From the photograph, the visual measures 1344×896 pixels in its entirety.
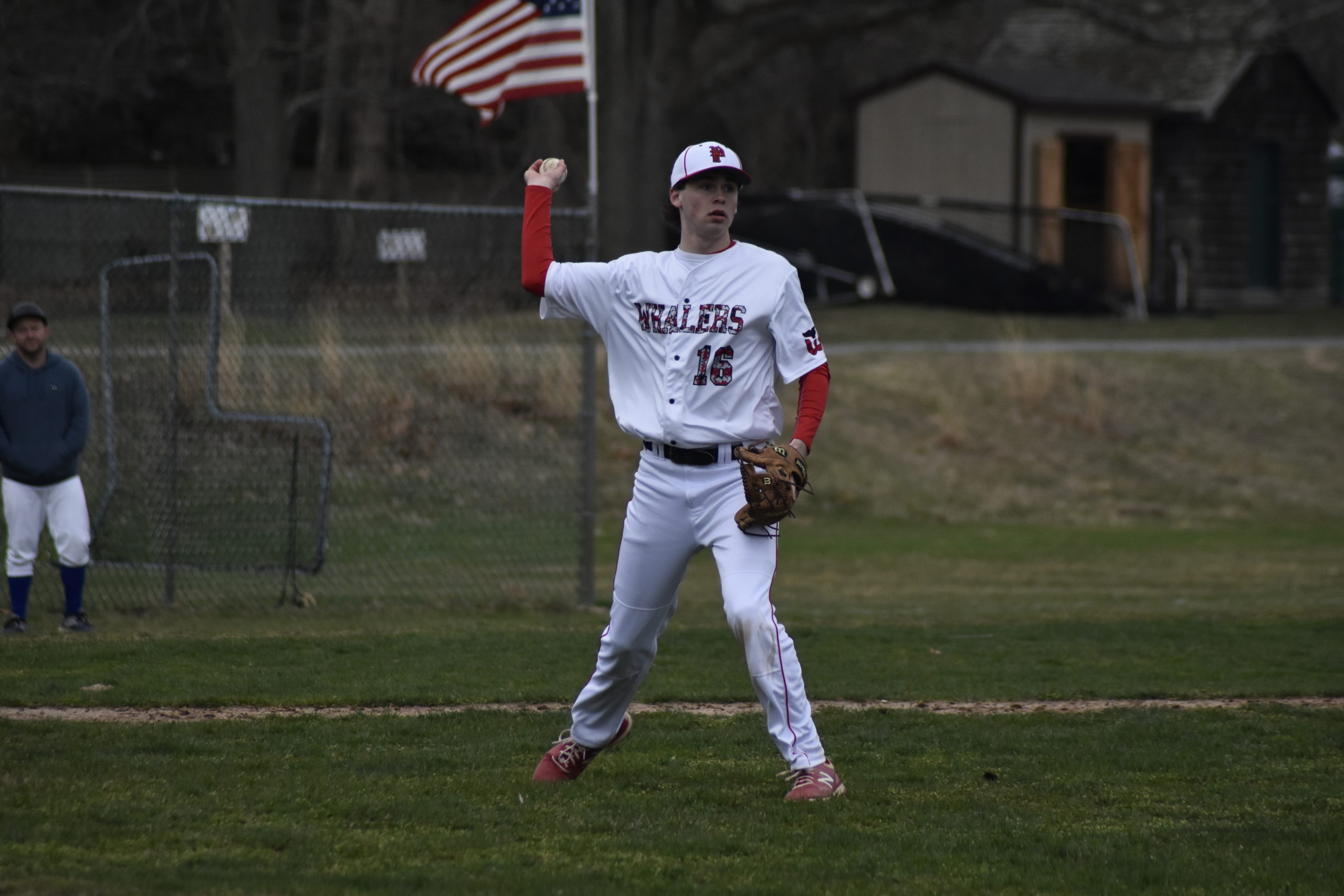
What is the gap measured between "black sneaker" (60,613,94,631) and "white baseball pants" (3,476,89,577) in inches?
12.9

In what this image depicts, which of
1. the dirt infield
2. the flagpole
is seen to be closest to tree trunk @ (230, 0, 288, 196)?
the flagpole

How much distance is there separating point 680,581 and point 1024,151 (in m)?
23.7

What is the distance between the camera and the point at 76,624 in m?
9.10

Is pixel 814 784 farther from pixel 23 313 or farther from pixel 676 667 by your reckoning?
pixel 23 313

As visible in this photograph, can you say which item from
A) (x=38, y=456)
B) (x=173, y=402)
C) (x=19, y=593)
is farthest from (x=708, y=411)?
(x=173, y=402)

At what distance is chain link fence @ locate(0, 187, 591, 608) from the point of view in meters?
10.7

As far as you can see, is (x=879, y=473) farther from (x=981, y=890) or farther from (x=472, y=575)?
(x=981, y=890)

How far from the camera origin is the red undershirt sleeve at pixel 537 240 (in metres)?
5.55

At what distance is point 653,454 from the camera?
538 centimetres

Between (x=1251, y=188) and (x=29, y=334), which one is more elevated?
(x=1251, y=188)

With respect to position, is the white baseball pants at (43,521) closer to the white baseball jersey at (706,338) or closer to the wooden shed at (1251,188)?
the white baseball jersey at (706,338)

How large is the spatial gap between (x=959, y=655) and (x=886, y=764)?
3.06m

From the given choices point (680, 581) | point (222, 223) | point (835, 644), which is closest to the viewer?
point (680, 581)

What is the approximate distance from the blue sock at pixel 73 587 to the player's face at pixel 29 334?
124cm
